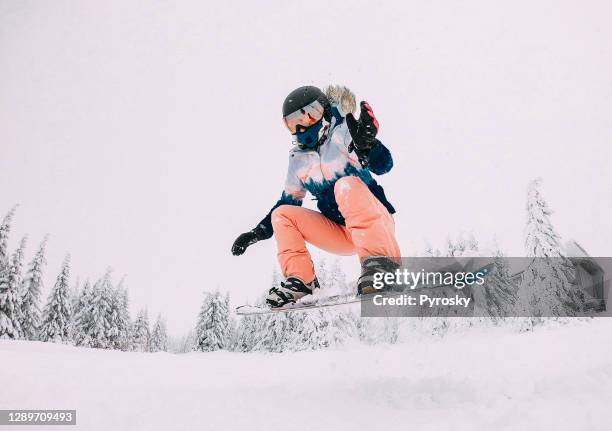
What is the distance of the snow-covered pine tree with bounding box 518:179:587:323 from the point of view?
57.5 feet

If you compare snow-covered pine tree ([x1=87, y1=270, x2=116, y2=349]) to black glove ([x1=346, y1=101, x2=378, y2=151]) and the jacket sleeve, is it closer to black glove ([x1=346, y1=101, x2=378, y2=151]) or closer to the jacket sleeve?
the jacket sleeve

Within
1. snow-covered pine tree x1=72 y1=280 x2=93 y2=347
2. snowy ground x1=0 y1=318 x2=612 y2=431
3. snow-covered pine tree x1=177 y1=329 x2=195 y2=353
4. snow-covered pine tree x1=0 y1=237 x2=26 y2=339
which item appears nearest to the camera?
snowy ground x1=0 y1=318 x2=612 y2=431

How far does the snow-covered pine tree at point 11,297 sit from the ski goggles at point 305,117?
1078 inches

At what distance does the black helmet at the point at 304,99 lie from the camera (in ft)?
13.9

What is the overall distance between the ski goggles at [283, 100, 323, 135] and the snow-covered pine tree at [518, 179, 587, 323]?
1710cm

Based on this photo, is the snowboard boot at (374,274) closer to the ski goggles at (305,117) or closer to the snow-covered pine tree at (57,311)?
the ski goggles at (305,117)

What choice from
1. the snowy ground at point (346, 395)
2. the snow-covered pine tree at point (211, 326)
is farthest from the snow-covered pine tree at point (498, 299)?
the snow-covered pine tree at point (211, 326)

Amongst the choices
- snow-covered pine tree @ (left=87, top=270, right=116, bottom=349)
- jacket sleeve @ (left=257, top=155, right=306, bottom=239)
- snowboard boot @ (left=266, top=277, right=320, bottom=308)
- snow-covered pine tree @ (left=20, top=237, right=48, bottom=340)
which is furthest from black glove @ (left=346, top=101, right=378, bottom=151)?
snow-covered pine tree @ (left=87, top=270, right=116, bottom=349)

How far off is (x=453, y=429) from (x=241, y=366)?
146 inches

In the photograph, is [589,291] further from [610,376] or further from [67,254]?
[67,254]

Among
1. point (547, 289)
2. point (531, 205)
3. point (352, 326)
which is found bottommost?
point (352, 326)

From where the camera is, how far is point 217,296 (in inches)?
1289

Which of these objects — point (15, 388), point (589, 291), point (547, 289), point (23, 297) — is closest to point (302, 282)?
point (15, 388)

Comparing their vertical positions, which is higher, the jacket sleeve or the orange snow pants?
the jacket sleeve
